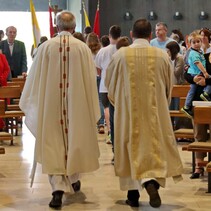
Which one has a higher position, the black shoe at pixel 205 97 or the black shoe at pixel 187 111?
the black shoe at pixel 205 97

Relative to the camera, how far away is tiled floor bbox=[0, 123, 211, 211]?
6426mm

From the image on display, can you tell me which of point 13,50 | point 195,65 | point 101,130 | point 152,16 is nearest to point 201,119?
point 195,65

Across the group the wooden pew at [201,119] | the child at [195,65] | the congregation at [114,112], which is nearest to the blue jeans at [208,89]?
the child at [195,65]

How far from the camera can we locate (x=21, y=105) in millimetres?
6617

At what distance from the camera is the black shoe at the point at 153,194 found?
613 cm

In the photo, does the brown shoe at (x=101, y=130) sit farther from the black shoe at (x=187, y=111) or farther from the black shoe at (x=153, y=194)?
the black shoe at (x=153, y=194)

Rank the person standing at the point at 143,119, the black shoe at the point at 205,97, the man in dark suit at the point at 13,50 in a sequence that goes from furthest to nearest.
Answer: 1. the man in dark suit at the point at 13,50
2. the black shoe at the point at 205,97
3. the person standing at the point at 143,119

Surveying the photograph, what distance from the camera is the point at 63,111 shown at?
6465 millimetres

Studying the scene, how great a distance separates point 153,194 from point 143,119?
67 cm

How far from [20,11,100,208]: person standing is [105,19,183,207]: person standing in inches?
12.9

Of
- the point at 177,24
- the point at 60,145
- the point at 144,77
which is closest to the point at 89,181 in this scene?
the point at 60,145

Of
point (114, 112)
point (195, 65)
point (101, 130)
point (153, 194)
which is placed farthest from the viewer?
point (101, 130)

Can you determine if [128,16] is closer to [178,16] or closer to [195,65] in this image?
[178,16]

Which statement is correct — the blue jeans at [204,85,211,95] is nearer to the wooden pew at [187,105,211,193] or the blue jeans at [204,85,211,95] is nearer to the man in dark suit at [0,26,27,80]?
the wooden pew at [187,105,211,193]
